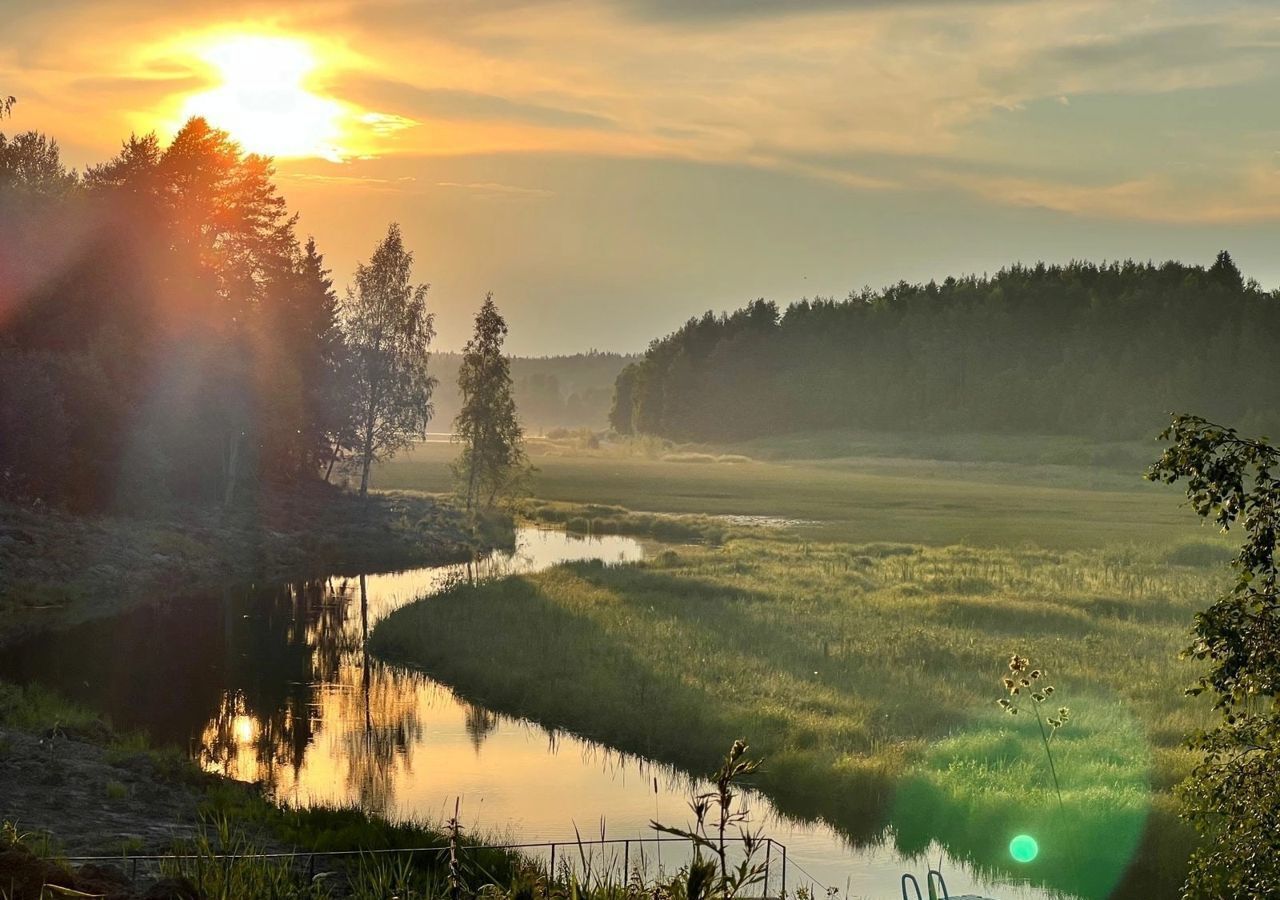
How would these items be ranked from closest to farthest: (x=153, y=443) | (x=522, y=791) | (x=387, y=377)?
(x=522, y=791)
(x=153, y=443)
(x=387, y=377)

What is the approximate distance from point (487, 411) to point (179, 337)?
19.8 metres

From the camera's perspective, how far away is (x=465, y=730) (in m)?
31.3

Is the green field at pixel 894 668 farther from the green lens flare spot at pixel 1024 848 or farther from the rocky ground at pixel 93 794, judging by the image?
the rocky ground at pixel 93 794

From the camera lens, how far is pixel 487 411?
83.2m

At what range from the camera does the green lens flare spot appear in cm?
2205

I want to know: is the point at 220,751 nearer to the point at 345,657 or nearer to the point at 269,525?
the point at 345,657

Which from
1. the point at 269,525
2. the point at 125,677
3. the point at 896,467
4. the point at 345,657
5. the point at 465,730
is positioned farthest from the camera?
the point at 896,467

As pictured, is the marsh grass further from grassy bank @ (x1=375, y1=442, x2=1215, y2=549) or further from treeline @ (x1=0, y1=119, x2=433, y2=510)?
treeline @ (x1=0, y1=119, x2=433, y2=510)

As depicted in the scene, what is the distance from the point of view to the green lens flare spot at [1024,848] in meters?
22.0

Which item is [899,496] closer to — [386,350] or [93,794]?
[386,350]

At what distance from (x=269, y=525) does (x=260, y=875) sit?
6371 cm

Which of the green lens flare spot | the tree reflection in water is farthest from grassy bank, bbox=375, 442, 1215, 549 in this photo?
the green lens flare spot

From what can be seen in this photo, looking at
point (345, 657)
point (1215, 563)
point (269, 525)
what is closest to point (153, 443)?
point (269, 525)

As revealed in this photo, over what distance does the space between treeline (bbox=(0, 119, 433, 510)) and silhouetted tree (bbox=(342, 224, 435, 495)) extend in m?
0.11
